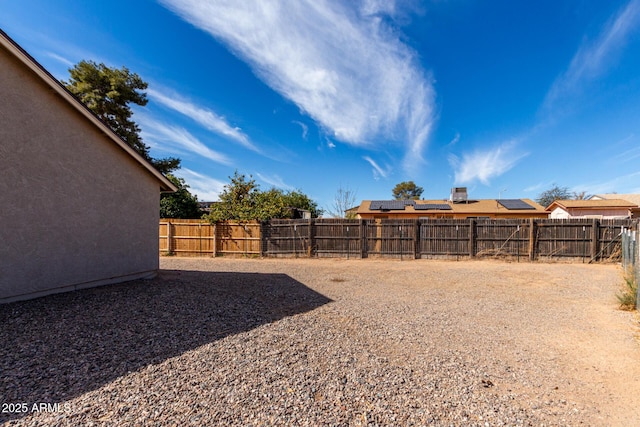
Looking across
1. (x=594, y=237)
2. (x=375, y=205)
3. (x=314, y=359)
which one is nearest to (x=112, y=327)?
(x=314, y=359)

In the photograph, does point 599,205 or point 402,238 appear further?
point 599,205

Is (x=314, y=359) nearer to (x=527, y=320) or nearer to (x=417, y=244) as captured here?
(x=527, y=320)

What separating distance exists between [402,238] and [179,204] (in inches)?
490

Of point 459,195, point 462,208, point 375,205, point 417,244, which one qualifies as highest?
point 459,195

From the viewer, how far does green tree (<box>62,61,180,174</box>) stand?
15336 millimetres

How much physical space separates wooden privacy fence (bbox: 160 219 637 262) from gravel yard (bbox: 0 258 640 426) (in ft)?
19.4

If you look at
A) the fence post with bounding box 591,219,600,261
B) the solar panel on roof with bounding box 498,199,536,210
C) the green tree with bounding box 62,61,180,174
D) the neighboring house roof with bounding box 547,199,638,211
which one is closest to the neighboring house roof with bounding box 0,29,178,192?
the green tree with bounding box 62,61,180,174

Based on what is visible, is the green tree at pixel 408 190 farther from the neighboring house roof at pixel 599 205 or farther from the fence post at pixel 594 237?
the fence post at pixel 594 237

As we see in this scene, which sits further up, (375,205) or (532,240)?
(375,205)

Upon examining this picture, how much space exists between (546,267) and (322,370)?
37.2 feet

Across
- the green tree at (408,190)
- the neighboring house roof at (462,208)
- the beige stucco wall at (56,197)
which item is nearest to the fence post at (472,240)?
the neighboring house roof at (462,208)

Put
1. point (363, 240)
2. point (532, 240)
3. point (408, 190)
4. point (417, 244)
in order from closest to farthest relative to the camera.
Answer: point (532, 240), point (417, 244), point (363, 240), point (408, 190)

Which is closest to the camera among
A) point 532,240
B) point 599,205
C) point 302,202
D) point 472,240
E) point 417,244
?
point 532,240

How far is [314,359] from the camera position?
3.10 metres
